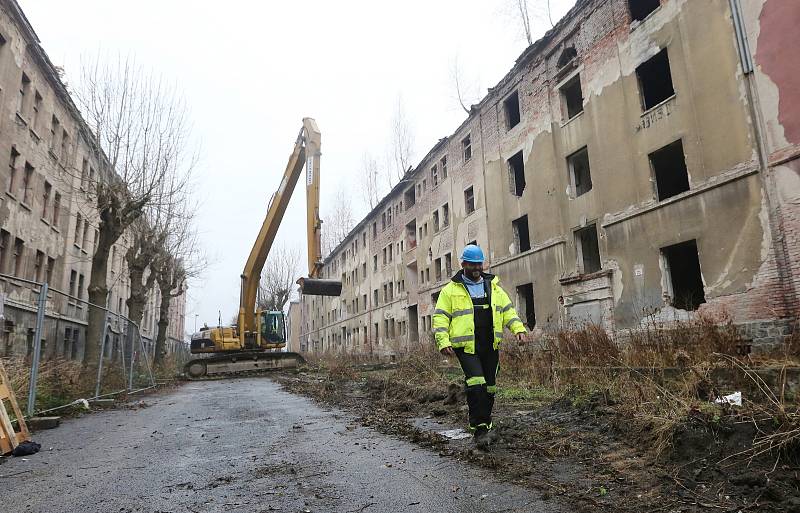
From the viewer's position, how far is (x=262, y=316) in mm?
22406

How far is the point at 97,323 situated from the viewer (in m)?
14.7

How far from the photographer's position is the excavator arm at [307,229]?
16375mm

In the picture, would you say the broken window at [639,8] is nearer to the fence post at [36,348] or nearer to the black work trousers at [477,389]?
the black work trousers at [477,389]

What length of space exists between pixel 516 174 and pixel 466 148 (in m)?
4.84

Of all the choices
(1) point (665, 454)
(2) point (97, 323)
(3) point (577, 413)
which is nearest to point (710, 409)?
(1) point (665, 454)

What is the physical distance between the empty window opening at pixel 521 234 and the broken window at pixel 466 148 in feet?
19.5

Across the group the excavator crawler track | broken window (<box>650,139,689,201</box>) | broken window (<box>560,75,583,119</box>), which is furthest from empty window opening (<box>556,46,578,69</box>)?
the excavator crawler track

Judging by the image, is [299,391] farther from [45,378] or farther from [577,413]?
[577,413]

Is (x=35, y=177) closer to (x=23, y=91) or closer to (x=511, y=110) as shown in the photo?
Result: (x=23, y=91)

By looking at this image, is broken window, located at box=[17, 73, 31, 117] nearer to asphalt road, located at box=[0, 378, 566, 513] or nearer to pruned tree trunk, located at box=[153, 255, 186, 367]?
pruned tree trunk, located at box=[153, 255, 186, 367]

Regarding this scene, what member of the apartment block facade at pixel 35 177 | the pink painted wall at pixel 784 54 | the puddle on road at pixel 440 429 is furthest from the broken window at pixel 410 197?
the puddle on road at pixel 440 429

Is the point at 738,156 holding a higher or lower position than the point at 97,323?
higher

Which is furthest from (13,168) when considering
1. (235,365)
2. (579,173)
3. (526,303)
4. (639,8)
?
(639,8)

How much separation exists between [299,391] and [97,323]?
22.6 feet
